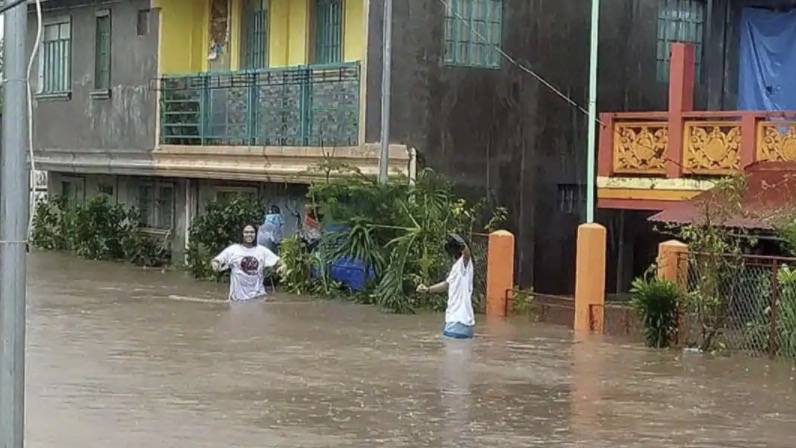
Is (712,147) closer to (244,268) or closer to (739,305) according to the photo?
(739,305)

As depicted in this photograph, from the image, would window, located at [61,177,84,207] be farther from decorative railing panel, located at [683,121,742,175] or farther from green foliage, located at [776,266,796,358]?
green foliage, located at [776,266,796,358]

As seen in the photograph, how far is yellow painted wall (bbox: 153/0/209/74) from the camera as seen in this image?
2798 centimetres

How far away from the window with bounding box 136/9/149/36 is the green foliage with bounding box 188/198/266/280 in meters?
5.08

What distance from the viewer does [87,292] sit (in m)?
22.3

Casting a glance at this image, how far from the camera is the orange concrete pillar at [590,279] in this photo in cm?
1817

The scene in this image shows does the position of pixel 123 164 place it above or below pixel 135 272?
above

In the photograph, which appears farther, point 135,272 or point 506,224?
point 135,272

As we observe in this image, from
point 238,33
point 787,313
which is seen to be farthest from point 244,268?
point 787,313

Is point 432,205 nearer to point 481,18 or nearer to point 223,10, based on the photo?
point 481,18

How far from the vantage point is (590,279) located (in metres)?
18.2

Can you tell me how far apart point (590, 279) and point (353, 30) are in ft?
24.6

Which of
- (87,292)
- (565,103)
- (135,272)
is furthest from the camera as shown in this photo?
(135,272)

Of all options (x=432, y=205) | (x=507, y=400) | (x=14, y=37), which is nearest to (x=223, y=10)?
(x=432, y=205)

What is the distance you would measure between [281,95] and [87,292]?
191 inches
